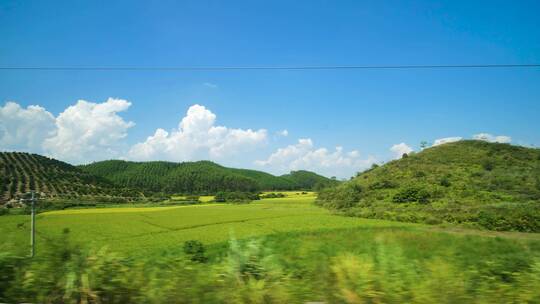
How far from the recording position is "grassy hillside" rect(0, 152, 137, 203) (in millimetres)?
29417

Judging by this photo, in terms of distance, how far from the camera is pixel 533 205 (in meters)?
32.1

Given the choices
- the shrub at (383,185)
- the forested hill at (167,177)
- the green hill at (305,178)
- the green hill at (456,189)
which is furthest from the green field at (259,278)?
the green hill at (305,178)

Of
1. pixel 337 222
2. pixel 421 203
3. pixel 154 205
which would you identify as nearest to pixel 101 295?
pixel 337 222

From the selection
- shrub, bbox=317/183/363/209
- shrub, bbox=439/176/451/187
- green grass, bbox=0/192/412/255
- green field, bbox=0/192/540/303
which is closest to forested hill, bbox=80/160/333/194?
shrub, bbox=317/183/363/209

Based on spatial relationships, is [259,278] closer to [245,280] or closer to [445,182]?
[245,280]

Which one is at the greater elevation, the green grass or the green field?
the green field

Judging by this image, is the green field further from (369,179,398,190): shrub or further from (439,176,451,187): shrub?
(369,179,398,190): shrub

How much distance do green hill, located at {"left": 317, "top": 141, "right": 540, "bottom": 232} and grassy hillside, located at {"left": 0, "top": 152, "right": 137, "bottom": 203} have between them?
32.5 m

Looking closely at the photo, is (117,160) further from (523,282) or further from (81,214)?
(523,282)

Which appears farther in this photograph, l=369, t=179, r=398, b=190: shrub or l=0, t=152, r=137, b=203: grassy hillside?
l=369, t=179, r=398, b=190: shrub

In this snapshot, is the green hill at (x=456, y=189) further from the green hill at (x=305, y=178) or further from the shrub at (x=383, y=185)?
the green hill at (x=305, y=178)

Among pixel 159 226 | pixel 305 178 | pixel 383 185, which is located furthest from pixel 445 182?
pixel 305 178

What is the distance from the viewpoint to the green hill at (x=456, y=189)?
3297 cm

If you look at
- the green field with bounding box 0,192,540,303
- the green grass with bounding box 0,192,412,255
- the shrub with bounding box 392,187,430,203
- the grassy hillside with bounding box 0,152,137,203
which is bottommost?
the green grass with bounding box 0,192,412,255
